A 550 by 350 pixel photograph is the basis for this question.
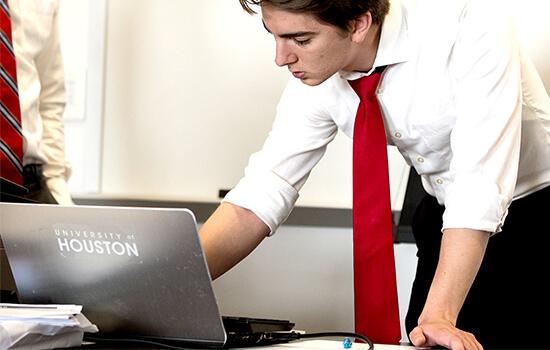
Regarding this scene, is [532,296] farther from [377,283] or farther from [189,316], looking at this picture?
[189,316]

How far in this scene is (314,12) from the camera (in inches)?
58.4

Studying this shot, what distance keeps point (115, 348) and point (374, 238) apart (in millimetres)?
553

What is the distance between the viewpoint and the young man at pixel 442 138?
4.72 ft

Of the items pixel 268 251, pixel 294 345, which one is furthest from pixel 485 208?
pixel 268 251

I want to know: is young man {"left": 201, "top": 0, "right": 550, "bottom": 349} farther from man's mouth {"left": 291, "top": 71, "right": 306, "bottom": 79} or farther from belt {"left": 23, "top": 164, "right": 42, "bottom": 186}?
belt {"left": 23, "top": 164, "right": 42, "bottom": 186}

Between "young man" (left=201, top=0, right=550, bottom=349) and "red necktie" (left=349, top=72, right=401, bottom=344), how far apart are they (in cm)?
6

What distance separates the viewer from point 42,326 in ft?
3.85

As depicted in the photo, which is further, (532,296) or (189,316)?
(532,296)

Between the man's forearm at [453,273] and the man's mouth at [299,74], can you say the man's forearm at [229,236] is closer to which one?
the man's mouth at [299,74]

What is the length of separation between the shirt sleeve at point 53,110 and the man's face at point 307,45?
0.86 m

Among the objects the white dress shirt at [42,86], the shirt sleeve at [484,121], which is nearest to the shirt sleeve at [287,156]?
the shirt sleeve at [484,121]

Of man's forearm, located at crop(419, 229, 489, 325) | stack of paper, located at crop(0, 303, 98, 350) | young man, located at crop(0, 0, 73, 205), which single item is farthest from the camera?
young man, located at crop(0, 0, 73, 205)

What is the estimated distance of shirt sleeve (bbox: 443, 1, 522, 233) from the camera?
143 cm

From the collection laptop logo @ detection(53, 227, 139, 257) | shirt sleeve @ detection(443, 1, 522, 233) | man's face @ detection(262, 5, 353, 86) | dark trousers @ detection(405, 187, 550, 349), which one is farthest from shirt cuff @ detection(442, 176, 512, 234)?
laptop logo @ detection(53, 227, 139, 257)
